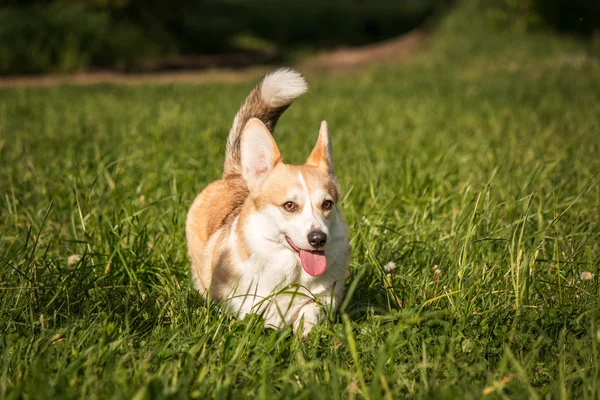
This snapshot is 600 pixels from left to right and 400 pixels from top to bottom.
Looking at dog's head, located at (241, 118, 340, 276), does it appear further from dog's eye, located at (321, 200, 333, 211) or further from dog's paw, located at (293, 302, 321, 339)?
dog's paw, located at (293, 302, 321, 339)

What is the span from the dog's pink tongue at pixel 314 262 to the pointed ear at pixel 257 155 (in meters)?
0.56

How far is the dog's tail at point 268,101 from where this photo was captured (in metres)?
3.28

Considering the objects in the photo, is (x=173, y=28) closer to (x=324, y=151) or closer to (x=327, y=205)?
(x=324, y=151)

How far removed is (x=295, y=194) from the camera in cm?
287

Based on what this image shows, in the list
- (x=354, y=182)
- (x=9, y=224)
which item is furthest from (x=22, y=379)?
(x=354, y=182)

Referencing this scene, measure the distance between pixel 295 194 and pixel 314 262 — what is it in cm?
37

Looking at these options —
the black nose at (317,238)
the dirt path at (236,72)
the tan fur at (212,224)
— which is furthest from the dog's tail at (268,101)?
the dirt path at (236,72)

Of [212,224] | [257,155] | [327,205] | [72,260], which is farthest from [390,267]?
[72,260]

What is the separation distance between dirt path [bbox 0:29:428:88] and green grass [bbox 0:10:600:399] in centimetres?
689

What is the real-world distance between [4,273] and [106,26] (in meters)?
13.8

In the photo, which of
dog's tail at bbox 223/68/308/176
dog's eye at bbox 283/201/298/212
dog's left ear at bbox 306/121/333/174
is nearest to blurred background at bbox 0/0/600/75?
dog's tail at bbox 223/68/308/176

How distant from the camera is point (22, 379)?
2029 mm

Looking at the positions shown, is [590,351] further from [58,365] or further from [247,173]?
[58,365]

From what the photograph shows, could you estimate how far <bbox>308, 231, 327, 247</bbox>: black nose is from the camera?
104 inches
